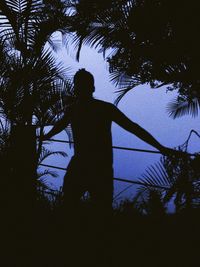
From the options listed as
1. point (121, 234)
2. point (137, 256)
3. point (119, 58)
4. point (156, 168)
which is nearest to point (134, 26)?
point (119, 58)

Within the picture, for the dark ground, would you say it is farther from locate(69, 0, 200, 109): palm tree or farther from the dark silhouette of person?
locate(69, 0, 200, 109): palm tree

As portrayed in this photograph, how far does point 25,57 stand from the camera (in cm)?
450

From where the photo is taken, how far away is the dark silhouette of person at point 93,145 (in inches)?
98.3

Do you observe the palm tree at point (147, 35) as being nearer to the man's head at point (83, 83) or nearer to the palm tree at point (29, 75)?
the palm tree at point (29, 75)

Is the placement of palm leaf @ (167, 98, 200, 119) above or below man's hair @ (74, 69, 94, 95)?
above

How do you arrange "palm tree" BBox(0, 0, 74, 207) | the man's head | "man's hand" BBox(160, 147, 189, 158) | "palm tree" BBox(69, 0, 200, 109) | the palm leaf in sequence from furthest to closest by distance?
1. the palm leaf
2. "palm tree" BBox(0, 0, 74, 207)
3. "palm tree" BBox(69, 0, 200, 109)
4. the man's head
5. "man's hand" BBox(160, 147, 189, 158)

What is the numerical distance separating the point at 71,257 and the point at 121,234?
0.43 meters

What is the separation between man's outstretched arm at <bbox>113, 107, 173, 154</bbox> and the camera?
2.44 meters

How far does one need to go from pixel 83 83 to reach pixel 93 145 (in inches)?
15.6

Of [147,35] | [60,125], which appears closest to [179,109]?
[147,35]

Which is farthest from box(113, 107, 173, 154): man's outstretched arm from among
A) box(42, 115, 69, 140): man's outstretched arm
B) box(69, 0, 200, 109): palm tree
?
box(69, 0, 200, 109): palm tree

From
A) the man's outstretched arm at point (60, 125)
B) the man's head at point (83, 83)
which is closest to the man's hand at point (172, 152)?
the man's head at point (83, 83)

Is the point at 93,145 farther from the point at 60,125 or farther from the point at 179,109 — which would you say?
the point at 179,109

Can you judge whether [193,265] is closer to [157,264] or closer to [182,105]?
[157,264]
